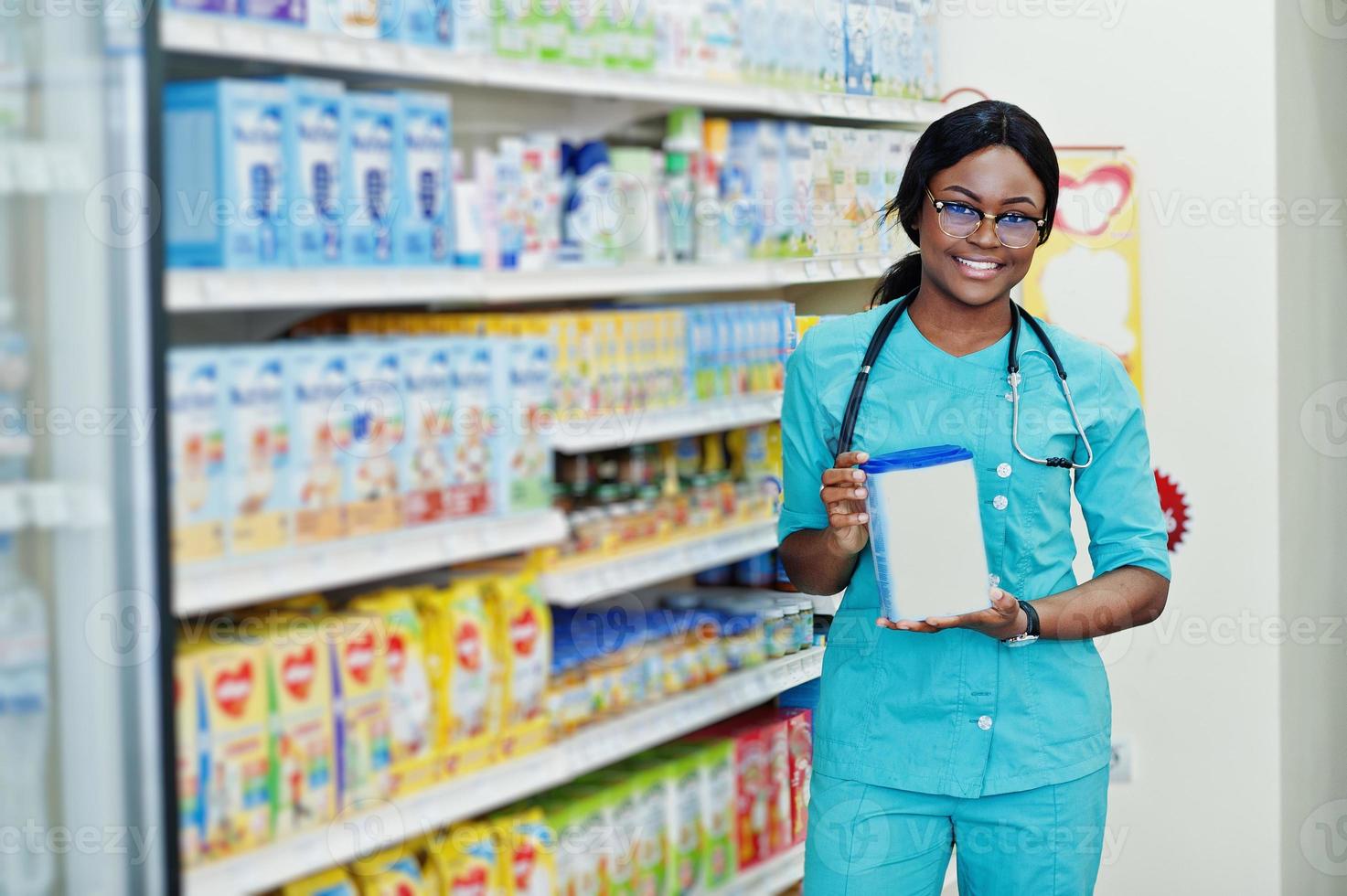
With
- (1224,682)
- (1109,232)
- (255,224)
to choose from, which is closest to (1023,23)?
(1109,232)

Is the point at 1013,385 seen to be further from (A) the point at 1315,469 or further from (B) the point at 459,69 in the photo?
(A) the point at 1315,469

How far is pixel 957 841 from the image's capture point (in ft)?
8.99

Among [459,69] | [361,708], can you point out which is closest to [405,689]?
[361,708]

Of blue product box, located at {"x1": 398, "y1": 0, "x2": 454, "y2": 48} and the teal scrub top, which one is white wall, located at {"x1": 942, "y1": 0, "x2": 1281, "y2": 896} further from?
blue product box, located at {"x1": 398, "y1": 0, "x2": 454, "y2": 48}

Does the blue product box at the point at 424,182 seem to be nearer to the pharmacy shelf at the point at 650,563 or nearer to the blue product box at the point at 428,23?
the blue product box at the point at 428,23

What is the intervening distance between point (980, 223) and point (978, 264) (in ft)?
0.23

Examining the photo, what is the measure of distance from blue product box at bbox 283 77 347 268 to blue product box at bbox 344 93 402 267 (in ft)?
0.07

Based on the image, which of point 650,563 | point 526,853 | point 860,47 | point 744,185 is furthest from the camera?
point 860,47

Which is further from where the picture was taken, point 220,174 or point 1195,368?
point 1195,368

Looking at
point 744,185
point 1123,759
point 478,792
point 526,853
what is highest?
point 744,185

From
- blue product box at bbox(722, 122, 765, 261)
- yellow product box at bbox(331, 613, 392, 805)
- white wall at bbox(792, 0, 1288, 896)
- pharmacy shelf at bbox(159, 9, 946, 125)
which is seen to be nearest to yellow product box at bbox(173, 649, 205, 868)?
yellow product box at bbox(331, 613, 392, 805)

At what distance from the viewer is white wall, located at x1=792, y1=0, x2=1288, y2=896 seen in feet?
14.6

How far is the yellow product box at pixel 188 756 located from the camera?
2240mm

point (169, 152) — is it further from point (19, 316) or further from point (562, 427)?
point (562, 427)
